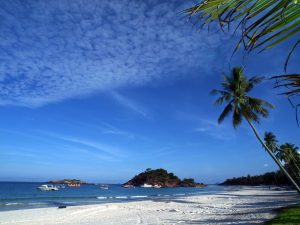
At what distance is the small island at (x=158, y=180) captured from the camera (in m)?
138

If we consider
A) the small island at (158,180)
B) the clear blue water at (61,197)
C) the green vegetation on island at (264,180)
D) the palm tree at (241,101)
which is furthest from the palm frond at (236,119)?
the small island at (158,180)

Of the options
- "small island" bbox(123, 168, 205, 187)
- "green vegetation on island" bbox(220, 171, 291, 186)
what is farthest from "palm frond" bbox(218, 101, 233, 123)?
"small island" bbox(123, 168, 205, 187)

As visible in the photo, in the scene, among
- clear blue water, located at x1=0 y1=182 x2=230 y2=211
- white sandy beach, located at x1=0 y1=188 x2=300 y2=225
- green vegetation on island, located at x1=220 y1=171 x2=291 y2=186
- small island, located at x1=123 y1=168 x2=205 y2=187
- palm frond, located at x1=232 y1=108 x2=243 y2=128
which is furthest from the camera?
small island, located at x1=123 y1=168 x2=205 y2=187

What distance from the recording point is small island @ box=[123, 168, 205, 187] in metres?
138

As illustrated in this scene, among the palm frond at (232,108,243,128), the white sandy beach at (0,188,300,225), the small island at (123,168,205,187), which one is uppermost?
the small island at (123,168,205,187)

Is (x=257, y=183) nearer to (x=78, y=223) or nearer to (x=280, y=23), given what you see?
(x=78, y=223)

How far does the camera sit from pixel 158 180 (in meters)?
138

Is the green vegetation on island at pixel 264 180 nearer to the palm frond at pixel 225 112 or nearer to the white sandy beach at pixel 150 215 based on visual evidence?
the white sandy beach at pixel 150 215

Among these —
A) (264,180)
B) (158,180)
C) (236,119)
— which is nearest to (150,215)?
(236,119)

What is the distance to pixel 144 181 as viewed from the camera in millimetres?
143125

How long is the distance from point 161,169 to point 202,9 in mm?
150911

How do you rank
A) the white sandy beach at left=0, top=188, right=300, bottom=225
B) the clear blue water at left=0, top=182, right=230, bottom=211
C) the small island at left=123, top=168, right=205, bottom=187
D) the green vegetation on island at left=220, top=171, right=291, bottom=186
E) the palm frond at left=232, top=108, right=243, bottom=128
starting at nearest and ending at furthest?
the white sandy beach at left=0, top=188, right=300, bottom=225 → the palm frond at left=232, top=108, right=243, bottom=128 → the clear blue water at left=0, top=182, right=230, bottom=211 → the green vegetation on island at left=220, top=171, right=291, bottom=186 → the small island at left=123, top=168, right=205, bottom=187

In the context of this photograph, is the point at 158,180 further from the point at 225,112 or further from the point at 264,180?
the point at 225,112

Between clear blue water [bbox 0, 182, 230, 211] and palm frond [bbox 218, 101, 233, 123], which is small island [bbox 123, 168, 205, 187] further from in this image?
palm frond [bbox 218, 101, 233, 123]
